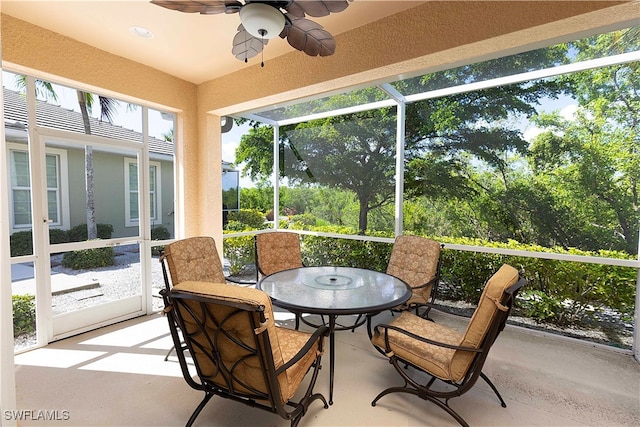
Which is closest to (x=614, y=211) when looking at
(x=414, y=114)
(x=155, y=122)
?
(x=414, y=114)

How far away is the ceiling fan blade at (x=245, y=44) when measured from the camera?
200 cm

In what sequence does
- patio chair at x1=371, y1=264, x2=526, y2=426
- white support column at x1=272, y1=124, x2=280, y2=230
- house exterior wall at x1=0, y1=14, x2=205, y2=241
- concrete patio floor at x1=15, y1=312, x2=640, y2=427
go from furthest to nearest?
white support column at x1=272, y1=124, x2=280, y2=230 < house exterior wall at x1=0, y1=14, x2=205, y2=241 < concrete patio floor at x1=15, y1=312, x2=640, y2=427 < patio chair at x1=371, y1=264, x2=526, y2=426

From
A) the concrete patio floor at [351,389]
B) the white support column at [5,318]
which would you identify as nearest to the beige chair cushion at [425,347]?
the concrete patio floor at [351,389]

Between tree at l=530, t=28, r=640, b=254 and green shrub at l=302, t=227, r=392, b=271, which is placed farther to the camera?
green shrub at l=302, t=227, r=392, b=271

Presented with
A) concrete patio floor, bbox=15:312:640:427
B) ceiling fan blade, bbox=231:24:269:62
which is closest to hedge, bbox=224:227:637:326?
concrete patio floor, bbox=15:312:640:427

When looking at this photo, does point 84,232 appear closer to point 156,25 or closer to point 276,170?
point 156,25

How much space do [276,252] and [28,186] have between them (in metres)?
2.66

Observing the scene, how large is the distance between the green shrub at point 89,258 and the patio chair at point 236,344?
7.64ft

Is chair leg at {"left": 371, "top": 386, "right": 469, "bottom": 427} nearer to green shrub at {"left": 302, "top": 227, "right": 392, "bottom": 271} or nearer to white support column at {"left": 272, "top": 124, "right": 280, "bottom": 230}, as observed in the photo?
green shrub at {"left": 302, "top": 227, "right": 392, "bottom": 271}

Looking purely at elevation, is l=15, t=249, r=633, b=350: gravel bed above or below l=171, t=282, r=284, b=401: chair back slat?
below

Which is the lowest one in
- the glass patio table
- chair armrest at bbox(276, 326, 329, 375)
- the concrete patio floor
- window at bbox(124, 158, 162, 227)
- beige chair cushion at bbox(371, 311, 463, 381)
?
the concrete patio floor

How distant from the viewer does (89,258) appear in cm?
331

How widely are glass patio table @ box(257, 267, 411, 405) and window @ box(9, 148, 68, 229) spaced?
2414 millimetres

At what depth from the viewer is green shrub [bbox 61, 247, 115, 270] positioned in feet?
10.4
